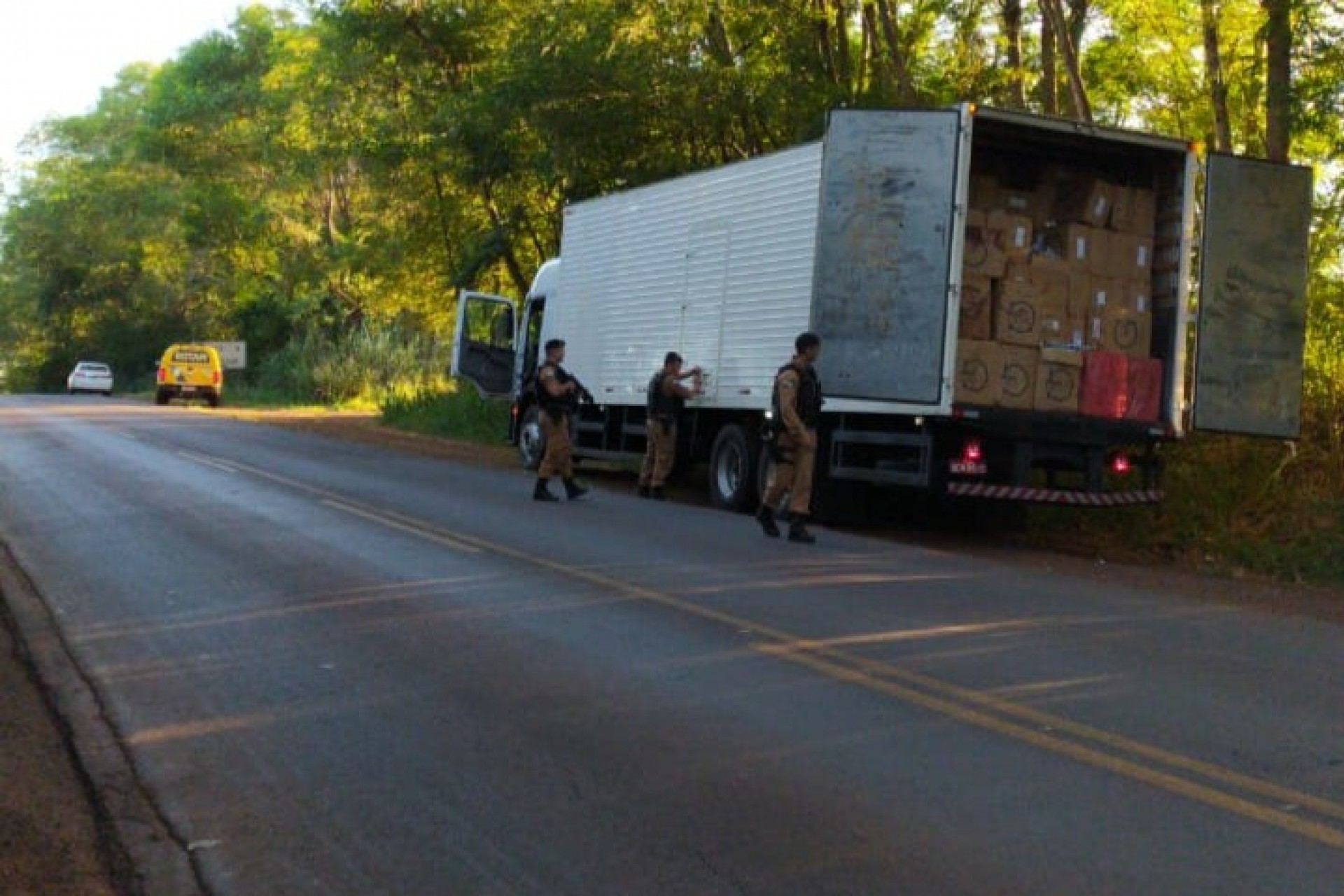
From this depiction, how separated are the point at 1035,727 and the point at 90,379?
5615cm

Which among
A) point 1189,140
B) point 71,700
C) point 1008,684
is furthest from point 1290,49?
point 71,700

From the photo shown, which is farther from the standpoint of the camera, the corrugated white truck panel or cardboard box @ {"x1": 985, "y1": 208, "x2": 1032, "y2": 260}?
the corrugated white truck panel

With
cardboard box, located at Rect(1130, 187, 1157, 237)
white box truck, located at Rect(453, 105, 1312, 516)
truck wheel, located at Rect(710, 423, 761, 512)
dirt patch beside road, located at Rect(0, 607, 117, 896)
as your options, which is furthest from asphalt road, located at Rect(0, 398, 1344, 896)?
cardboard box, located at Rect(1130, 187, 1157, 237)

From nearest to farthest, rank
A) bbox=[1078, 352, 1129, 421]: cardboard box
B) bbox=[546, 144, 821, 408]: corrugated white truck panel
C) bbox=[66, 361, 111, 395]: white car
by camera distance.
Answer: bbox=[1078, 352, 1129, 421]: cardboard box < bbox=[546, 144, 821, 408]: corrugated white truck panel < bbox=[66, 361, 111, 395]: white car

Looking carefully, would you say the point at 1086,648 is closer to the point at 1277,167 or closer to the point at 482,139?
the point at 1277,167

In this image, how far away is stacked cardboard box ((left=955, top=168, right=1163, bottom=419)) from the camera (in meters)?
14.2

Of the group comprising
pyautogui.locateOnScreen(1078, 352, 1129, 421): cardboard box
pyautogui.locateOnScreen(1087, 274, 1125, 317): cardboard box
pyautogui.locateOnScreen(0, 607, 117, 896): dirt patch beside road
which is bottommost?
pyautogui.locateOnScreen(0, 607, 117, 896): dirt patch beside road

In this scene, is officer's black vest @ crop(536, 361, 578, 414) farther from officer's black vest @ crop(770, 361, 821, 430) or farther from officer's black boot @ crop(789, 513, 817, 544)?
officer's black boot @ crop(789, 513, 817, 544)

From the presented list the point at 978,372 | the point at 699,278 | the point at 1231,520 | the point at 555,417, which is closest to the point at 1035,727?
the point at 978,372

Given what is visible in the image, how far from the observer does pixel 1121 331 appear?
14.7m

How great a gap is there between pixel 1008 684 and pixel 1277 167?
879 centimetres

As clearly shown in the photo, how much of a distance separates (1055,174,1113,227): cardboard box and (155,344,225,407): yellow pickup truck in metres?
35.4

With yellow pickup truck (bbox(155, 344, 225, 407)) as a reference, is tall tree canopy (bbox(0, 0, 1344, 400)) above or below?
above

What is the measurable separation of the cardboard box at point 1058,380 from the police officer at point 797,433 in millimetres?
2391
